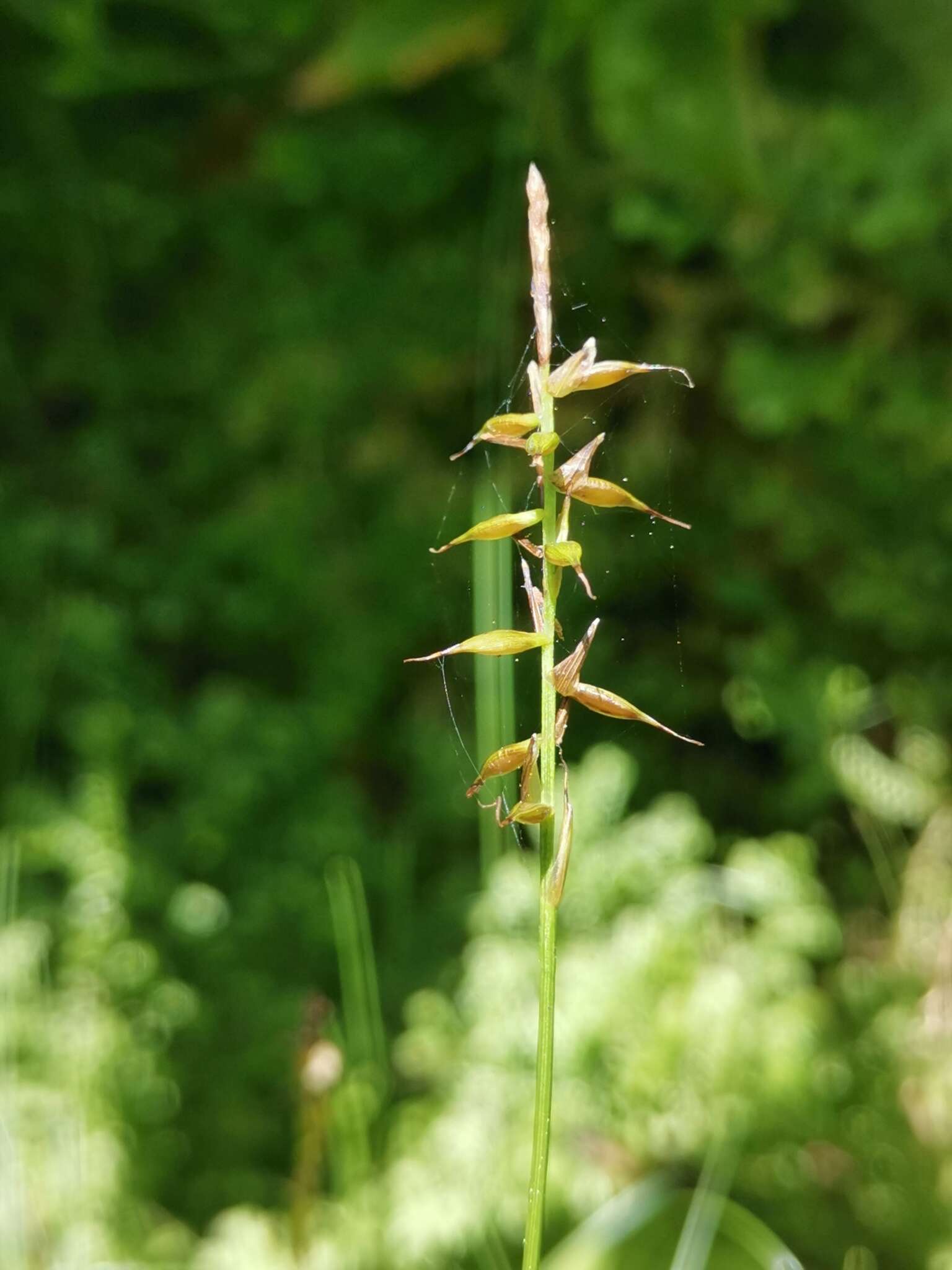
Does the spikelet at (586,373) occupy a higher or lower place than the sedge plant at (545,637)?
higher

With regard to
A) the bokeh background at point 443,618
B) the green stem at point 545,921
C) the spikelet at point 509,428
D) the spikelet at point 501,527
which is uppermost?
the spikelet at point 509,428

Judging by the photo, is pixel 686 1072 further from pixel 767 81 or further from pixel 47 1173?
pixel 767 81

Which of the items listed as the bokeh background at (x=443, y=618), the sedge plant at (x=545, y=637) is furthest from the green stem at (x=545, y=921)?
the bokeh background at (x=443, y=618)

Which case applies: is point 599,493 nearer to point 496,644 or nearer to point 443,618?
point 496,644

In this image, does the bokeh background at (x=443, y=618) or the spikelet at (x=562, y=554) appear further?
the bokeh background at (x=443, y=618)

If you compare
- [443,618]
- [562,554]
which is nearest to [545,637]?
[562,554]

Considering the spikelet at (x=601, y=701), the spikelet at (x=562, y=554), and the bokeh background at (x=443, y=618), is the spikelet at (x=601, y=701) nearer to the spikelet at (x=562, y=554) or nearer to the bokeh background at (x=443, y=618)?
the spikelet at (x=562, y=554)
